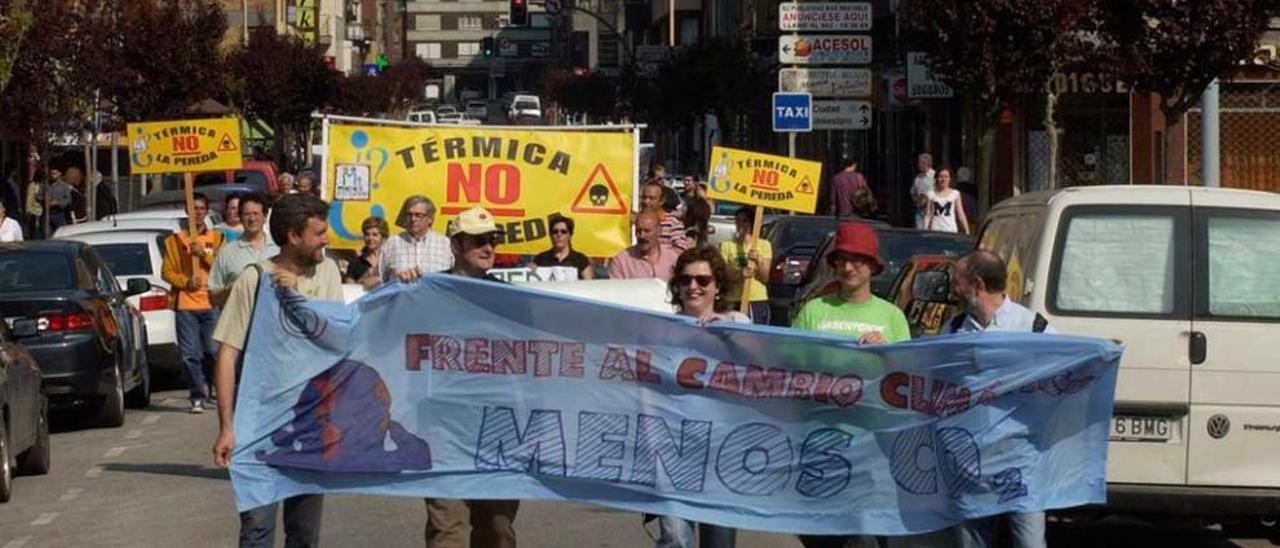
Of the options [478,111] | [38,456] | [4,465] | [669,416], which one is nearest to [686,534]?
[669,416]

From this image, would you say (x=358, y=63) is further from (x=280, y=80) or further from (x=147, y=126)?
(x=147, y=126)

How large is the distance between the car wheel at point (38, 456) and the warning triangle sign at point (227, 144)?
29.3 ft

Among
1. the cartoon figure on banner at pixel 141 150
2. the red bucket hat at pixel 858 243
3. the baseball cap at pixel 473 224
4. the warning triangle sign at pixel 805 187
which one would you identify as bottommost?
the red bucket hat at pixel 858 243

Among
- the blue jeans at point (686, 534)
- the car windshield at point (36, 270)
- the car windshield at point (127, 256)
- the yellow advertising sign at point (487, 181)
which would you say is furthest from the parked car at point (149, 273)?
the blue jeans at point (686, 534)

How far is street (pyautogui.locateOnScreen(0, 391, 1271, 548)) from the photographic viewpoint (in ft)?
39.1

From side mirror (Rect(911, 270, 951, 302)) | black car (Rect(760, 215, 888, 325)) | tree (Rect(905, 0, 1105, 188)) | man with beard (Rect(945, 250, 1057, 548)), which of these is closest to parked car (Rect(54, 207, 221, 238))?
black car (Rect(760, 215, 888, 325))

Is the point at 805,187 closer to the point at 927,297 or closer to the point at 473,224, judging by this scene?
the point at 927,297

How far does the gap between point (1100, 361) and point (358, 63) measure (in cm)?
13847

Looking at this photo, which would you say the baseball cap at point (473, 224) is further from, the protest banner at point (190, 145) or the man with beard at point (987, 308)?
the protest banner at point (190, 145)

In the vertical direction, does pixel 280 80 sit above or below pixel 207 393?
above

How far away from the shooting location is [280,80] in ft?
233

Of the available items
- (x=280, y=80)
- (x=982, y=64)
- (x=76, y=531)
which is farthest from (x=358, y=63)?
(x=76, y=531)

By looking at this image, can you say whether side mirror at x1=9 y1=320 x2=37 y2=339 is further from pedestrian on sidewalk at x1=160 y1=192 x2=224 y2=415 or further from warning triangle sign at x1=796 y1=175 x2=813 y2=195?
warning triangle sign at x1=796 y1=175 x2=813 y2=195

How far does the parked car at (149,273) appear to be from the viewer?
848 inches
